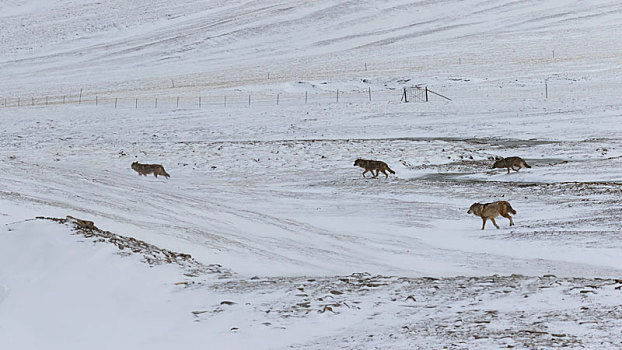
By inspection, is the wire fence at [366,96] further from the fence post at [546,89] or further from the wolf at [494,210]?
the wolf at [494,210]

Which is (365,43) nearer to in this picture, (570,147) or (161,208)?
(570,147)

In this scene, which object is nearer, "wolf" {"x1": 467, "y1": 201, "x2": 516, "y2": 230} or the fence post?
"wolf" {"x1": 467, "y1": 201, "x2": 516, "y2": 230}

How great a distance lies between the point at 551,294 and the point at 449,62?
5687 cm

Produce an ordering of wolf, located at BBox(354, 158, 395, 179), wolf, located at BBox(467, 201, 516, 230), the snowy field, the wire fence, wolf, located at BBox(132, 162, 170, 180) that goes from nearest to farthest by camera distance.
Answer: the snowy field, wolf, located at BBox(467, 201, 516, 230), wolf, located at BBox(354, 158, 395, 179), wolf, located at BBox(132, 162, 170, 180), the wire fence

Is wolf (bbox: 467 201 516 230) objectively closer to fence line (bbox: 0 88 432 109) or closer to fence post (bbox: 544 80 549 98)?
fence line (bbox: 0 88 432 109)

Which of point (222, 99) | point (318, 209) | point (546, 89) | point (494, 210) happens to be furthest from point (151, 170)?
point (546, 89)

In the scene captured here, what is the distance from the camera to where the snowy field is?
26.7 ft

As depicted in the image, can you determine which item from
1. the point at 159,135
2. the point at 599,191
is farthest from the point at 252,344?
the point at 159,135

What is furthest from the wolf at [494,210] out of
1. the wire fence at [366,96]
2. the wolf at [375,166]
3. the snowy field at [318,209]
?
the wire fence at [366,96]

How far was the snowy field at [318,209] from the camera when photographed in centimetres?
813

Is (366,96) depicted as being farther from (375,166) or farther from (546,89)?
(375,166)

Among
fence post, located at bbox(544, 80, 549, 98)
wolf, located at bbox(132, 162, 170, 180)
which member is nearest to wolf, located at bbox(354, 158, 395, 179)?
wolf, located at bbox(132, 162, 170, 180)

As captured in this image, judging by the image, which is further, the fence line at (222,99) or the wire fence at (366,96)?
the fence line at (222,99)

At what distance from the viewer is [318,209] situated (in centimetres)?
1883
